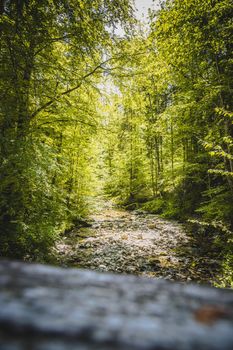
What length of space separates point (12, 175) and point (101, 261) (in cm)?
398

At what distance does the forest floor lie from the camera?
6.01 m

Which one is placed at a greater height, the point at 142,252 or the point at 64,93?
the point at 64,93

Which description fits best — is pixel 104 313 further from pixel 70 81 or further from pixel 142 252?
pixel 142 252

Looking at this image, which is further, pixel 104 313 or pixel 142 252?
pixel 142 252

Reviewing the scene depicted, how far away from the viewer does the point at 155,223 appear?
12.0 meters

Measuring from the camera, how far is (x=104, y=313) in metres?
0.52

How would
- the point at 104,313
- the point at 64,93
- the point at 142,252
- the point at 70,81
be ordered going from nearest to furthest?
the point at 104,313 < the point at 70,81 < the point at 64,93 < the point at 142,252

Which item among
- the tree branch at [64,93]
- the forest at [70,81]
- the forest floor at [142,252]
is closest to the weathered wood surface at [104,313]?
the forest at [70,81]

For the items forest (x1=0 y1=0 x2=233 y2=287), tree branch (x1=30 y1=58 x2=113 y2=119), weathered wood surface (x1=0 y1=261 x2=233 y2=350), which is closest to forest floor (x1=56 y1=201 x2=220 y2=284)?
forest (x1=0 y1=0 x2=233 y2=287)

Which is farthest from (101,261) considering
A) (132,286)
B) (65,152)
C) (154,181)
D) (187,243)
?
(154,181)

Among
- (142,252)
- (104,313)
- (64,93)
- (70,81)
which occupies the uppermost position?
(70,81)

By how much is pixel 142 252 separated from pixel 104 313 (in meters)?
7.47

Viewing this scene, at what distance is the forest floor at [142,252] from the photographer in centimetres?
601


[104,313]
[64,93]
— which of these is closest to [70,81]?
[64,93]
